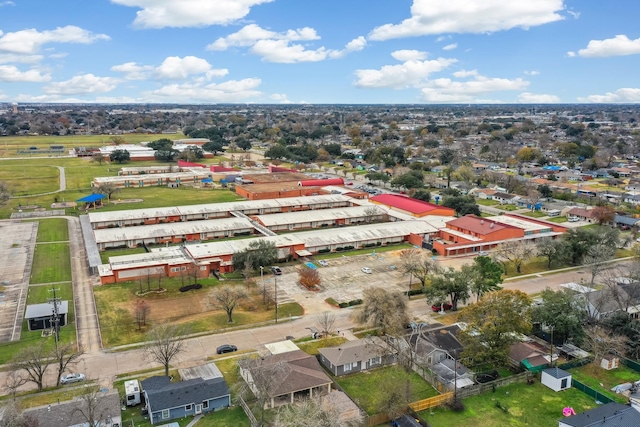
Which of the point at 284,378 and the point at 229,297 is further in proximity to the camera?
the point at 229,297

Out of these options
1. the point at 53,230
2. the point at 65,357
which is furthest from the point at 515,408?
the point at 53,230

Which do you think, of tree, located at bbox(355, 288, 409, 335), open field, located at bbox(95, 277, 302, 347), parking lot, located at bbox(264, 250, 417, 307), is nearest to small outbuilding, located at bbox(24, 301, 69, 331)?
open field, located at bbox(95, 277, 302, 347)

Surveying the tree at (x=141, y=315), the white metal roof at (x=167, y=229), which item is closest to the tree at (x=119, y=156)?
the white metal roof at (x=167, y=229)

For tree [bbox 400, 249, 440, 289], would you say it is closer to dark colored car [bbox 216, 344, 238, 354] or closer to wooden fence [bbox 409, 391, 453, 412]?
wooden fence [bbox 409, 391, 453, 412]

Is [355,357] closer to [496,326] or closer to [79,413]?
[496,326]

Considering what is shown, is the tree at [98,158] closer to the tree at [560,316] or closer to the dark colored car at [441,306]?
the dark colored car at [441,306]
